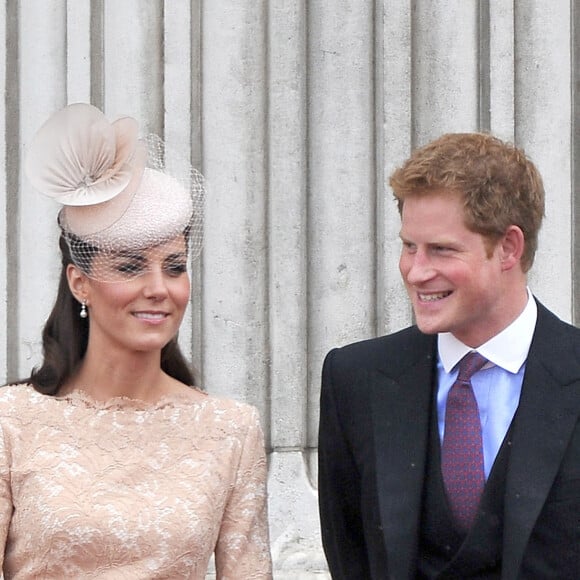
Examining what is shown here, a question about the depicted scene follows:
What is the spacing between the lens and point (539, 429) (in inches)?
127

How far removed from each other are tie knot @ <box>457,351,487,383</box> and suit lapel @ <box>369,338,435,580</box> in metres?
0.10

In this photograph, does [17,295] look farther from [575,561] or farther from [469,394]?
[575,561]

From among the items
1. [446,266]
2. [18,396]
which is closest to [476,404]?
[446,266]

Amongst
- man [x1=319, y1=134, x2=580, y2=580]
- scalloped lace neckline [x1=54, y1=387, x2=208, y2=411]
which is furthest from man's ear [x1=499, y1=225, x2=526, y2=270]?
scalloped lace neckline [x1=54, y1=387, x2=208, y2=411]

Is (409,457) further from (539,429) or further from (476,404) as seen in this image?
(539,429)

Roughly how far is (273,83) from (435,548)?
2.20 metres

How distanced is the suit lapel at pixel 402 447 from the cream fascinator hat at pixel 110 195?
1.97ft

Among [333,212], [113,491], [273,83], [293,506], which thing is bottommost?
[293,506]

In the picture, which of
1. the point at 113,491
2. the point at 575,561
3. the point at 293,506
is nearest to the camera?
the point at 575,561

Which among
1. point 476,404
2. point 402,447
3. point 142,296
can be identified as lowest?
point 402,447

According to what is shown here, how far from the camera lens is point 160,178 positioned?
3.57 metres

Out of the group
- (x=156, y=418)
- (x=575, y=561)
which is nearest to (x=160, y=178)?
(x=156, y=418)

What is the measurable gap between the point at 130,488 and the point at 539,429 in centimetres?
97

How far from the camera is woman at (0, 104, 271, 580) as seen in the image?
337 centimetres
